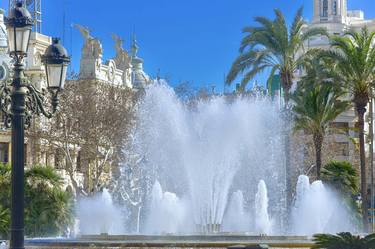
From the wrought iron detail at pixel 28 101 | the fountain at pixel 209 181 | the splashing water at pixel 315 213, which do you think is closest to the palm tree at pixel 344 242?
the wrought iron detail at pixel 28 101

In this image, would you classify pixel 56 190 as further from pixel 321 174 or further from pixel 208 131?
pixel 321 174

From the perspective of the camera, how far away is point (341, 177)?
1388 inches

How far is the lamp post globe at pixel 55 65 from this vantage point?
1257 centimetres

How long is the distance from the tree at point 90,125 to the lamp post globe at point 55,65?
37218mm

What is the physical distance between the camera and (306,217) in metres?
30.5

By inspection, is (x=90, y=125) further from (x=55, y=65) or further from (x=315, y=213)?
(x=55, y=65)

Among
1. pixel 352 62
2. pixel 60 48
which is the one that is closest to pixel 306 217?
pixel 352 62

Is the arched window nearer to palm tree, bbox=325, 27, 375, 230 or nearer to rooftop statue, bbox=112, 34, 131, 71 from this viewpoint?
rooftop statue, bbox=112, 34, 131, 71

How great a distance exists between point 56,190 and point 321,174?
12.3m

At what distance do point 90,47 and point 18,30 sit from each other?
6155cm

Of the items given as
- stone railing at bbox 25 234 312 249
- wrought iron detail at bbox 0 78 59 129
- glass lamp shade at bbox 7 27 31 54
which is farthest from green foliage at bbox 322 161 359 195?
glass lamp shade at bbox 7 27 31 54

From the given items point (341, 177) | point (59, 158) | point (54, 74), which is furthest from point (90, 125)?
point (54, 74)

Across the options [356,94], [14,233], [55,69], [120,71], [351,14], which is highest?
[351,14]

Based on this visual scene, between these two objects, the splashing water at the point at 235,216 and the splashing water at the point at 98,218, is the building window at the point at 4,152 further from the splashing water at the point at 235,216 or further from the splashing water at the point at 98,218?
the splashing water at the point at 235,216
